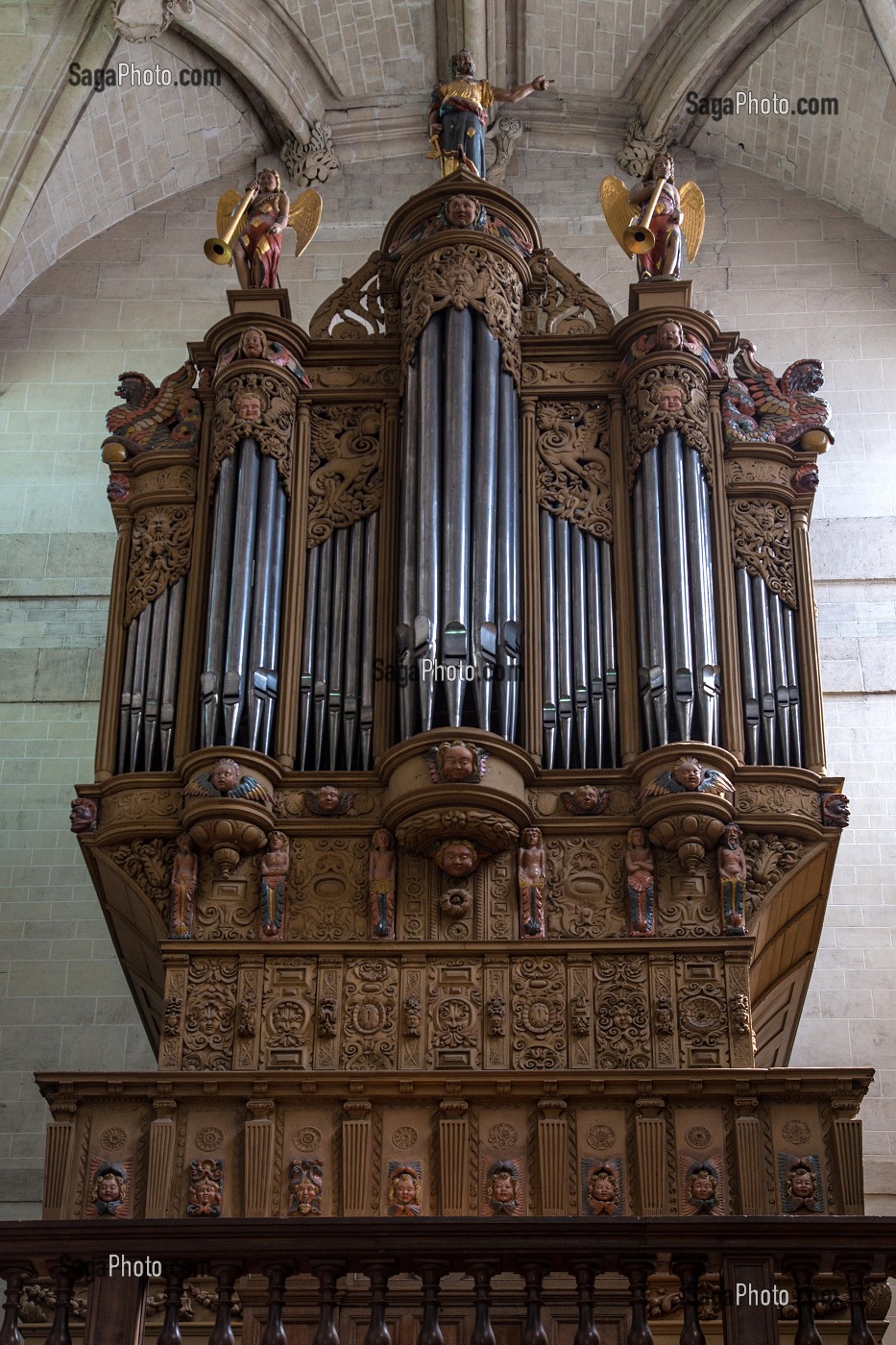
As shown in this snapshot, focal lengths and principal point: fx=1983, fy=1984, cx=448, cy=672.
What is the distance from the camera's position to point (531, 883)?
37.0 feet

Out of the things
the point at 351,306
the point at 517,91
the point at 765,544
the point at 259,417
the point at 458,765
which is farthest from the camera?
the point at 517,91

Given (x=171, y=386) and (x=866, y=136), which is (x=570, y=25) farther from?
(x=171, y=386)

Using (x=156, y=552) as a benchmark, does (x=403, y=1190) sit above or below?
below

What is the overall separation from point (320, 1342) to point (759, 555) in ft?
20.8

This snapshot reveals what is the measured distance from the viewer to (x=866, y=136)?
56.2 feet

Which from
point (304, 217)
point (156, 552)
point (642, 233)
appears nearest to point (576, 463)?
point (642, 233)

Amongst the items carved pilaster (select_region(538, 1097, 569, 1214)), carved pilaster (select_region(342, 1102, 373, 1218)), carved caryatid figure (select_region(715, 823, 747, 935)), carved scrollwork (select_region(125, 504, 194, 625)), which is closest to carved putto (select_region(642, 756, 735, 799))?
carved caryatid figure (select_region(715, 823, 747, 935))

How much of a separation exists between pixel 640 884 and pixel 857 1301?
359 cm

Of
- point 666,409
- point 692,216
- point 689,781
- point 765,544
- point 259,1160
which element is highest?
point 692,216

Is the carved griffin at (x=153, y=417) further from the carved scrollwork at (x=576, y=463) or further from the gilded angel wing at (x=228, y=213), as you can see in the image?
the carved scrollwork at (x=576, y=463)

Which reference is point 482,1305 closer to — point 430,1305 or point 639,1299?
point 430,1305

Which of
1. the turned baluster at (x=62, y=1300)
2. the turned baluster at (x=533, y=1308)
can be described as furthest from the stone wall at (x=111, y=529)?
the turned baluster at (x=533, y=1308)

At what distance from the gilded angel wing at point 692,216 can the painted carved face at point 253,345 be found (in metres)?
3.32

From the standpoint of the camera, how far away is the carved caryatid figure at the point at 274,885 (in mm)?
11211
